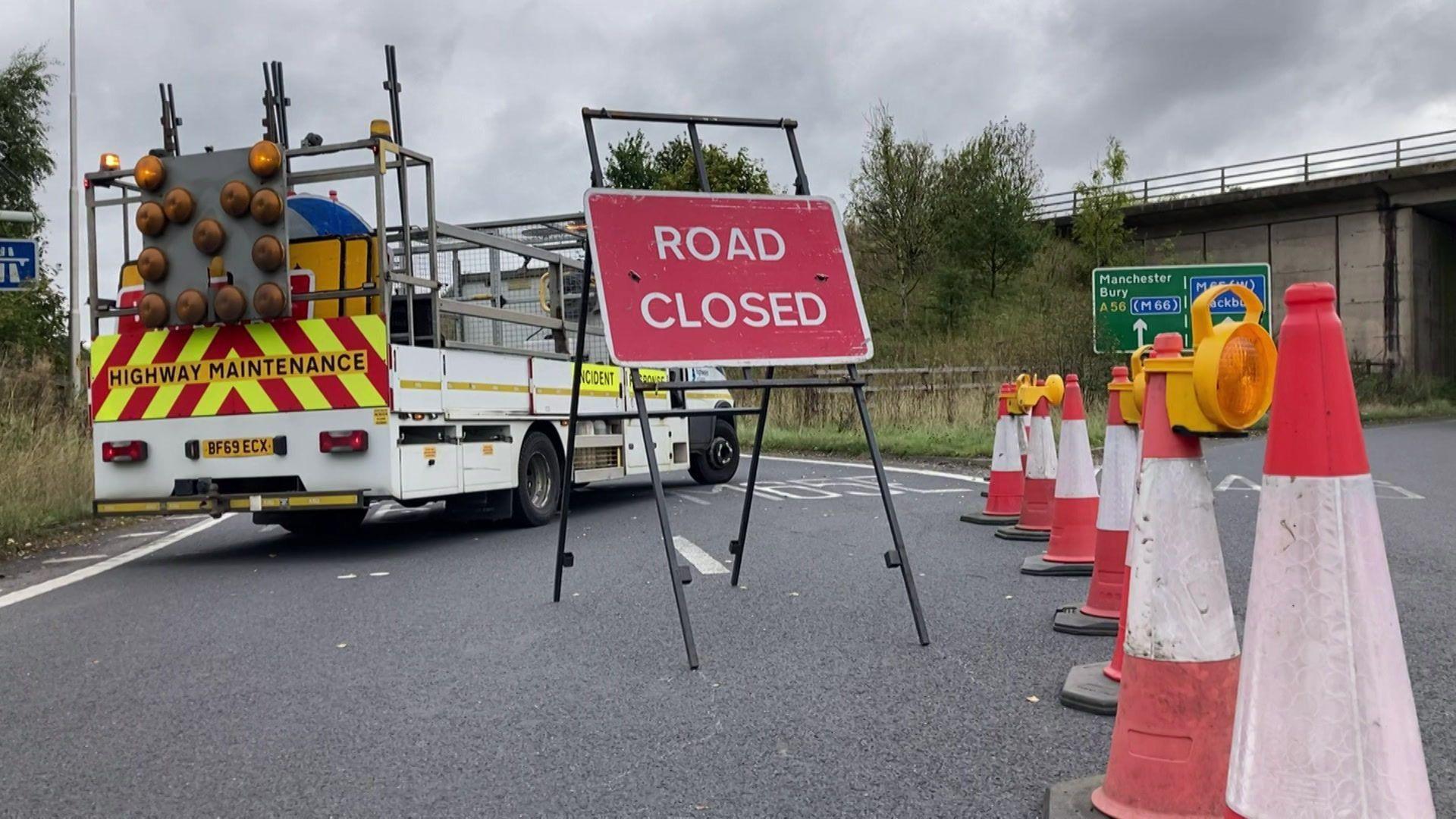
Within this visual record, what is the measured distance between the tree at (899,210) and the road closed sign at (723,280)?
97.8 ft

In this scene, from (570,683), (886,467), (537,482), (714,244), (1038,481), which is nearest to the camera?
(570,683)

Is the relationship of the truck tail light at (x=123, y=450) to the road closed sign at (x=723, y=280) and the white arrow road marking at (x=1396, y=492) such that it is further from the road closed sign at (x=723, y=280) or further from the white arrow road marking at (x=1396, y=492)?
the white arrow road marking at (x=1396, y=492)

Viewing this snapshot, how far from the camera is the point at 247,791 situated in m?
3.20

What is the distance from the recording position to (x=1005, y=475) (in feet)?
28.3

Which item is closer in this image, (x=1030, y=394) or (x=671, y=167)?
(x=1030, y=394)

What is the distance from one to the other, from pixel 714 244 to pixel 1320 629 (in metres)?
3.51

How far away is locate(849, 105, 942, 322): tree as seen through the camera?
→ 34531 mm

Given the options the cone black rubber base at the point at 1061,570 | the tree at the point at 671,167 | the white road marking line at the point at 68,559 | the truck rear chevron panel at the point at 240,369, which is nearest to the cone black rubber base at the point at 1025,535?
the cone black rubber base at the point at 1061,570

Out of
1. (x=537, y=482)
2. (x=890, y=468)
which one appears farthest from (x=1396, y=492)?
(x=537, y=482)

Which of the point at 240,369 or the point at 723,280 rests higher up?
the point at 723,280

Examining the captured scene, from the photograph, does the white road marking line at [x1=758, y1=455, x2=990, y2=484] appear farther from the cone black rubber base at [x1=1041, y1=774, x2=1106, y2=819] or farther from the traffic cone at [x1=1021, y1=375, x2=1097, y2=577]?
the cone black rubber base at [x1=1041, y1=774, x2=1106, y2=819]

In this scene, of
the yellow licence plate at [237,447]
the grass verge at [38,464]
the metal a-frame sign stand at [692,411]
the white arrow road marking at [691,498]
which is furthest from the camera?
the white arrow road marking at [691,498]

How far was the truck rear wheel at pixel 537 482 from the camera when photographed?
925 centimetres

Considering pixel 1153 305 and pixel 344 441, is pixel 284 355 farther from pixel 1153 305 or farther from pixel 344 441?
pixel 1153 305
